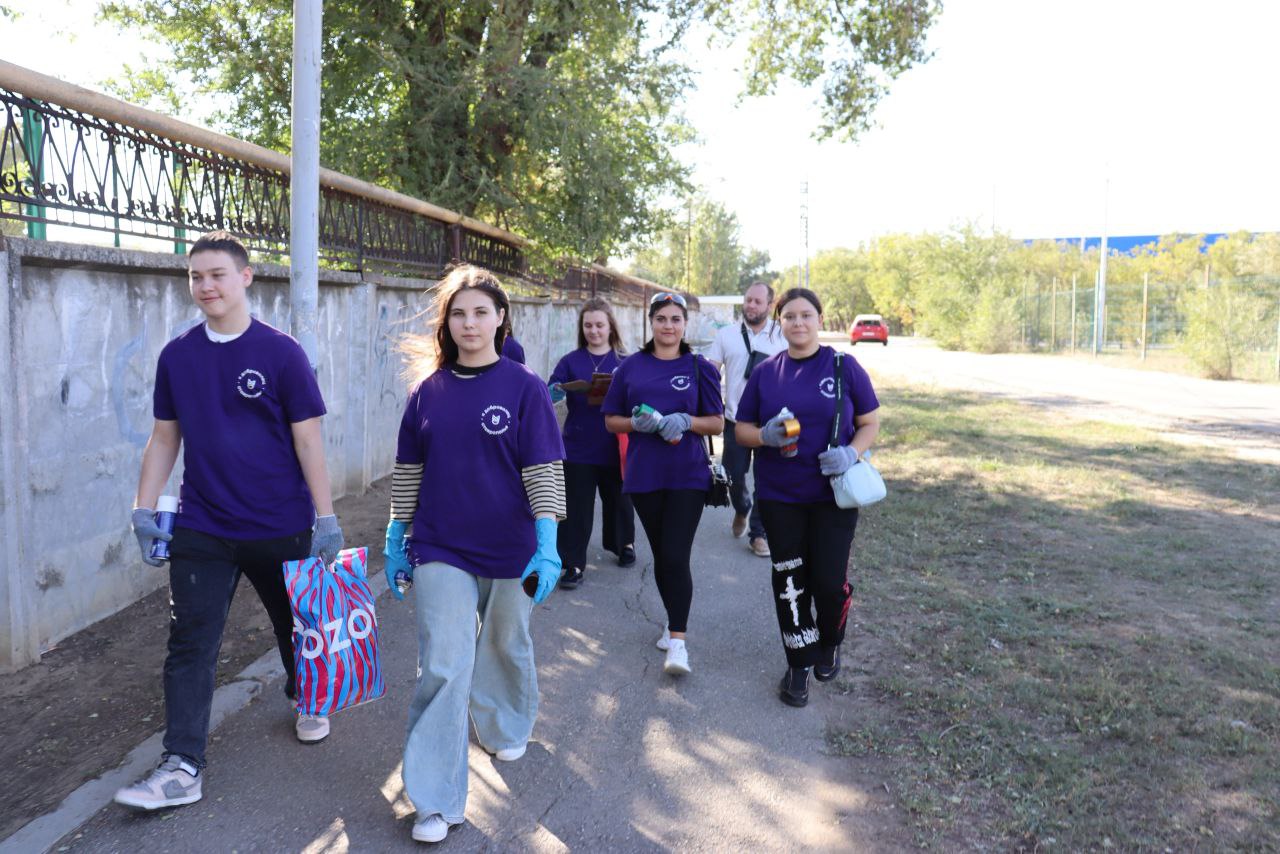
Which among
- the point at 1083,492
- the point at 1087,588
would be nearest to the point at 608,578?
the point at 1087,588

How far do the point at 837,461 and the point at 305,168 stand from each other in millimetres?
3224

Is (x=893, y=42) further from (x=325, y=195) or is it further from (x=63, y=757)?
(x=63, y=757)

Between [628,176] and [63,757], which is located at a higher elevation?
[628,176]

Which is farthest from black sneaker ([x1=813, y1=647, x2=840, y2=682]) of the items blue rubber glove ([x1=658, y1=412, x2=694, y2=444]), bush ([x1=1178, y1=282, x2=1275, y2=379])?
bush ([x1=1178, y1=282, x2=1275, y2=379])

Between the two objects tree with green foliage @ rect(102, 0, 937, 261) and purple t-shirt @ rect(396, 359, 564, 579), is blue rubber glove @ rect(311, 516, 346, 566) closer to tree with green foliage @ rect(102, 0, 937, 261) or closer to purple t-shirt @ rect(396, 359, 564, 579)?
purple t-shirt @ rect(396, 359, 564, 579)

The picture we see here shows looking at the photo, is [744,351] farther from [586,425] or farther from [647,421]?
[647,421]

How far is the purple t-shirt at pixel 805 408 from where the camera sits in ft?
14.3

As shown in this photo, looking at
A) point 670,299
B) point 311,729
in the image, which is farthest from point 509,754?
point 670,299

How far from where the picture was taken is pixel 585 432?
6.27 meters

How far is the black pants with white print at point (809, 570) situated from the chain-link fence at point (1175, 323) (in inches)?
877

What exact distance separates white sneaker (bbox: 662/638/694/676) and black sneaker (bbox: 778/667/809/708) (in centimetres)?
47

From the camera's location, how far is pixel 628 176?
12891 millimetres

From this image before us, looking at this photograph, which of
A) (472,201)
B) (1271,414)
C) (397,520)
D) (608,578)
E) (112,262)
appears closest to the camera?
(397,520)

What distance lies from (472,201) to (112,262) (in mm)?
7318
